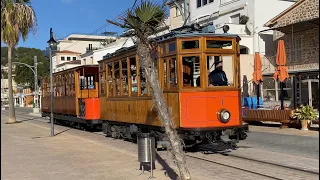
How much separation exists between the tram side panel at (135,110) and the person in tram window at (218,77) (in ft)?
3.18

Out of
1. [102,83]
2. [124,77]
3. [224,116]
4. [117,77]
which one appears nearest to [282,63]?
[102,83]

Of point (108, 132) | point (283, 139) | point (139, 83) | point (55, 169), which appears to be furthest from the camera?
point (108, 132)

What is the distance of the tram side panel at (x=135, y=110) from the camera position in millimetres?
10635

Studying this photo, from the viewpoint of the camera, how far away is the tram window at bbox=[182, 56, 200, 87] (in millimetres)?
10430

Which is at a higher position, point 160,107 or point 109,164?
point 160,107

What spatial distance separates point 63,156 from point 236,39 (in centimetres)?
549

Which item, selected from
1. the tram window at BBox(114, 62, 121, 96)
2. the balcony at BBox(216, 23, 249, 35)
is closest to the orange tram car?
the tram window at BBox(114, 62, 121, 96)

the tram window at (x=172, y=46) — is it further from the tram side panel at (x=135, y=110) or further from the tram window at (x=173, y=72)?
the tram side panel at (x=135, y=110)

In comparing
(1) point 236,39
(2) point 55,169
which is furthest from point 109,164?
(1) point 236,39

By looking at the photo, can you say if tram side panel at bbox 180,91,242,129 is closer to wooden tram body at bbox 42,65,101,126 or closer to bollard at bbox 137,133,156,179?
bollard at bbox 137,133,156,179

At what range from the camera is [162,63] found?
11016 millimetres

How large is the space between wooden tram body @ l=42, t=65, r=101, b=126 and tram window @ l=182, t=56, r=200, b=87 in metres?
8.03

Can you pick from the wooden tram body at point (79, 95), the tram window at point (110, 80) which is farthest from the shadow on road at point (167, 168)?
the wooden tram body at point (79, 95)

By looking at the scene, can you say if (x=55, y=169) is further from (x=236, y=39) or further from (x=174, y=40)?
(x=236, y=39)
